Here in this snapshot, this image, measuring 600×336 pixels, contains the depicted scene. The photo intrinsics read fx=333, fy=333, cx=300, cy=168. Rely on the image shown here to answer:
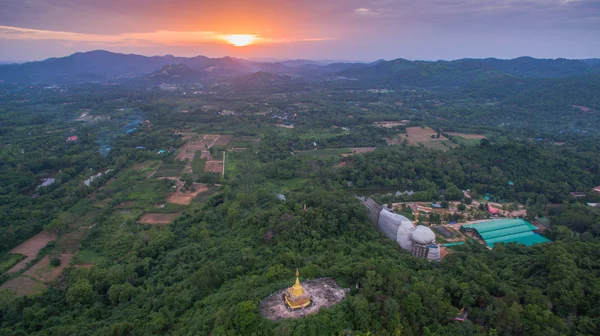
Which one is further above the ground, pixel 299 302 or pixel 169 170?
pixel 299 302

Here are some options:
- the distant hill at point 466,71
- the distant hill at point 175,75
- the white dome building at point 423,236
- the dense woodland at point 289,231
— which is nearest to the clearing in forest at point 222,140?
the dense woodland at point 289,231

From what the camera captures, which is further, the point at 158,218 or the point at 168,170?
the point at 168,170

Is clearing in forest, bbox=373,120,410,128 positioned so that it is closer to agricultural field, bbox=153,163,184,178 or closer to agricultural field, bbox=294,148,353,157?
agricultural field, bbox=294,148,353,157

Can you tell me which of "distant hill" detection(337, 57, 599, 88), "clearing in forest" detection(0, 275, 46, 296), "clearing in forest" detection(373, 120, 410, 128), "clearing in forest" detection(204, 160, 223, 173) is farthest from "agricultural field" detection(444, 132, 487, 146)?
"distant hill" detection(337, 57, 599, 88)

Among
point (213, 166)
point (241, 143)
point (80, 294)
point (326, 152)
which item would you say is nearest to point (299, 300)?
point (80, 294)

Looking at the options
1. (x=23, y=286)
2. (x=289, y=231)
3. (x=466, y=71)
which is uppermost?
(x=466, y=71)

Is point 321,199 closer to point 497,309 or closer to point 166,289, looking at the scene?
point 166,289

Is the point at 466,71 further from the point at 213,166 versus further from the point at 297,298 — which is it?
the point at 297,298
